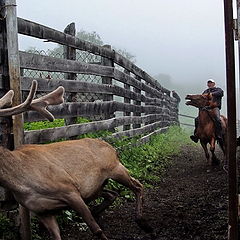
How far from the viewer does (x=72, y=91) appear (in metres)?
6.46

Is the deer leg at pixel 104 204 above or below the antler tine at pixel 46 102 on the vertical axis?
below

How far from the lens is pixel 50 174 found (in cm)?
427

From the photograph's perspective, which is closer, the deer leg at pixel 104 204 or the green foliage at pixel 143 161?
the deer leg at pixel 104 204

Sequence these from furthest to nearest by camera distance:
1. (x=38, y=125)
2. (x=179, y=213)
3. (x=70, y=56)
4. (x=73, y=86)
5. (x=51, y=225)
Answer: (x=70, y=56), (x=73, y=86), (x=38, y=125), (x=179, y=213), (x=51, y=225)

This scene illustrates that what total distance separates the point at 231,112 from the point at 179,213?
253cm

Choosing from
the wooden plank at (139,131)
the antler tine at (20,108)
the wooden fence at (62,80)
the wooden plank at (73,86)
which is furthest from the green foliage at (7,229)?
the wooden plank at (139,131)

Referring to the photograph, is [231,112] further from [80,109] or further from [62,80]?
[80,109]

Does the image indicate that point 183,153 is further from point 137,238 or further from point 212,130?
point 137,238

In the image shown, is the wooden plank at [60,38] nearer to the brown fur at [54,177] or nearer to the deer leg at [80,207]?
the brown fur at [54,177]

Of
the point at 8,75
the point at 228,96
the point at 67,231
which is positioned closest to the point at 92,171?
the point at 67,231

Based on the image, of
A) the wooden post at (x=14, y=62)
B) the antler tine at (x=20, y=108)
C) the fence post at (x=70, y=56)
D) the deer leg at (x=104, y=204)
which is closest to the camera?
the antler tine at (x=20, y=108)

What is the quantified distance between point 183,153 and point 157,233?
27.0 feet

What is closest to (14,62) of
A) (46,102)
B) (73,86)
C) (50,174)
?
(46,102)

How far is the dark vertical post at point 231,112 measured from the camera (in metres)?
3.48
